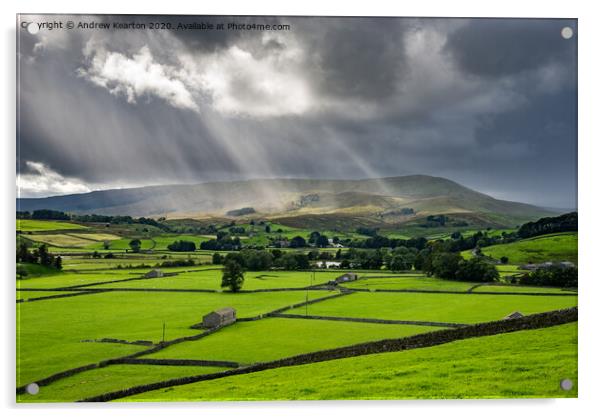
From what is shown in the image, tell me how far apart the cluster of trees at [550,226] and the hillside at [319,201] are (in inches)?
7.2

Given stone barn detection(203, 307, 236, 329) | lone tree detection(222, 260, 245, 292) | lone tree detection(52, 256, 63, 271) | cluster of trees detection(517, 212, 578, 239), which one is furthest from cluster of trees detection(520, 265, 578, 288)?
lone tree detection(52, 256, 63, 271)

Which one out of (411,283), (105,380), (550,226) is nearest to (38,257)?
(105,380)

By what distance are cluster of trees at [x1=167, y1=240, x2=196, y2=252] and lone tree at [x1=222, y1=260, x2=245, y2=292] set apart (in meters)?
0.87

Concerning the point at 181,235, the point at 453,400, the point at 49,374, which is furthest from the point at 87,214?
the point at 453,400

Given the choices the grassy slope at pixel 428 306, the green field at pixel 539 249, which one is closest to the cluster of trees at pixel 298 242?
the grassy slope at pixel 428 306

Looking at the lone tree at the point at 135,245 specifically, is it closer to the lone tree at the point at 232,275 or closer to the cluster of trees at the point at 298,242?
the lone tree at the point at 232,275

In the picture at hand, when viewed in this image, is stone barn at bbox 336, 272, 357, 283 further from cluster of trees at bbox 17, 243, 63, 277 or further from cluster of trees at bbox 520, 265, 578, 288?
cluster of trees at bbox 17, 243, 63, 277

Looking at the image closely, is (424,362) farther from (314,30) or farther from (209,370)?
(314,30)

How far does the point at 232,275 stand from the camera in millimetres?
11523

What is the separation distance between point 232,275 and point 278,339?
1.83 meters

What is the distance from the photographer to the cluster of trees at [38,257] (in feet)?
30.0

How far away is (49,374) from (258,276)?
15.0 ft

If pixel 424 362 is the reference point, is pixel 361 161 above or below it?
above

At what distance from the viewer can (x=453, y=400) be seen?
823 cm
